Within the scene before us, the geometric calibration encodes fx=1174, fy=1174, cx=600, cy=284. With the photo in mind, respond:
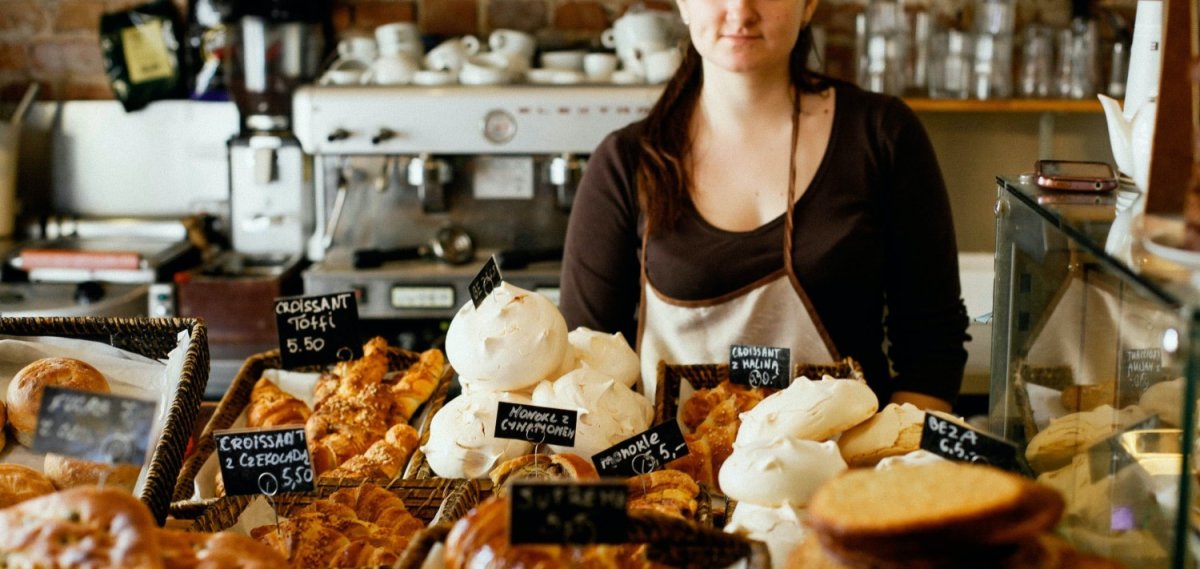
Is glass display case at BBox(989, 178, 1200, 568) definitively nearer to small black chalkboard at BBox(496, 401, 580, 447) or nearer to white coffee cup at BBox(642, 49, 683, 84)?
small black chalkboard at BBox(496, 401, 580, 447)

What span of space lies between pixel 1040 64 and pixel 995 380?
2.32 metres

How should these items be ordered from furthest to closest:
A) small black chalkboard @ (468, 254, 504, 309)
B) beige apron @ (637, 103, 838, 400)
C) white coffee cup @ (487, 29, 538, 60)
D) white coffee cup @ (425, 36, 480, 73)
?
white coffee cup @ (487, 29, 538, 60) < white coffee cup @ (425, 36, 480, 73) < beige apron @ (637, 103, 838, 400) < small black chalkboard @ (468, 254, 504, 309)

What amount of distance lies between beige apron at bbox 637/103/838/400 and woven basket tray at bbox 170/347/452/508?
375mm

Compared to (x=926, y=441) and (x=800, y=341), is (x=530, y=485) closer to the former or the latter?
(x=926, y=441)

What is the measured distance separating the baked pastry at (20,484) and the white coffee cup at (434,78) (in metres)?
2.15

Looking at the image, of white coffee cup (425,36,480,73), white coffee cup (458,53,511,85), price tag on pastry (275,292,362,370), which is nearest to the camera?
price tag on pastry (275,292,362,370)

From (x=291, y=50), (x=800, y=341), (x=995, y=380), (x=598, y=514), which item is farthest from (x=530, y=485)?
(x=291, y=50)

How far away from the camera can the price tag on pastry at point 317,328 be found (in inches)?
70.9

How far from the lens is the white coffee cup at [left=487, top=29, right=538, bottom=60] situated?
3555 mm

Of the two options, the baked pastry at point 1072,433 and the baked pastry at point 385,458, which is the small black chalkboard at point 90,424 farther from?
the baked pastry at point 1072,433

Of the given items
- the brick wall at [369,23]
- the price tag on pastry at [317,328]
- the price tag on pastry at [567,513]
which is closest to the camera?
the price tag on pastry at [567,513]

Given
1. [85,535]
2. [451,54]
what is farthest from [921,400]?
[451,54]

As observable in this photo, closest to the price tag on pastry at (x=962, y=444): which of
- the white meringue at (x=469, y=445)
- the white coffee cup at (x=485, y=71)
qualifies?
the white meringue at (x=469, y=445)

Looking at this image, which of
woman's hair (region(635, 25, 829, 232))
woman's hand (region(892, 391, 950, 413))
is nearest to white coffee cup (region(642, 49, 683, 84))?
woman's hair (region(635, 25, 829, 232))
